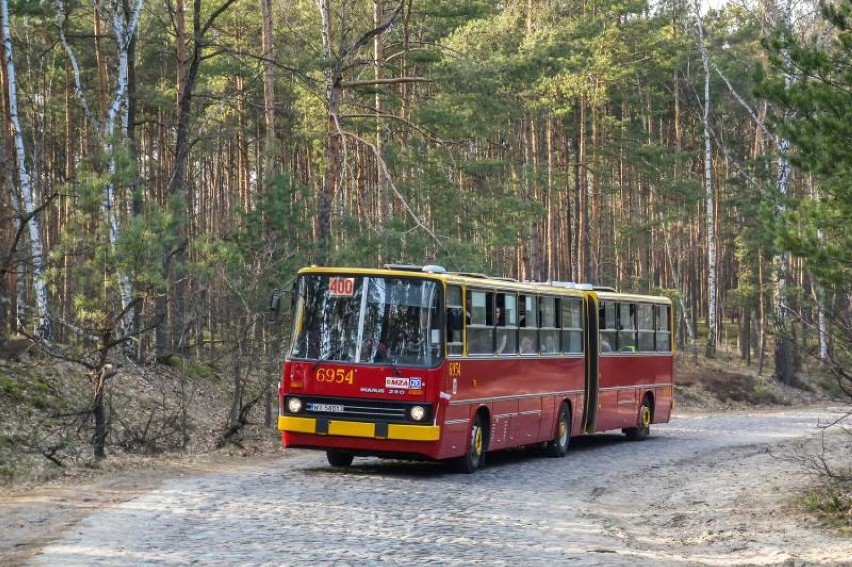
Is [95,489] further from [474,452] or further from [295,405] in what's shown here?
[474,452]

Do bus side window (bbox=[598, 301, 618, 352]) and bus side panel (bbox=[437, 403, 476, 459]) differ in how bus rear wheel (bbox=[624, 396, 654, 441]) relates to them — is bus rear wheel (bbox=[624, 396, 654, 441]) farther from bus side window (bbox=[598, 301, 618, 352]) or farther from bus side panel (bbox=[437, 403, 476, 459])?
bus side panel (bbox=[437, 403, 476, 459])

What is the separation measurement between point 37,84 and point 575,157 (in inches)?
1034

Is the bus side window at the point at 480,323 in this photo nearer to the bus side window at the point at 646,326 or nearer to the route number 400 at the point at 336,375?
the route number 400 at the point at 336,375

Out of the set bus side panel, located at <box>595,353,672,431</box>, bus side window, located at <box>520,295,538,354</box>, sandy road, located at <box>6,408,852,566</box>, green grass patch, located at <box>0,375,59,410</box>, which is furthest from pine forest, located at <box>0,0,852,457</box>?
bus side window, located at <box>520,295,538,354</box>

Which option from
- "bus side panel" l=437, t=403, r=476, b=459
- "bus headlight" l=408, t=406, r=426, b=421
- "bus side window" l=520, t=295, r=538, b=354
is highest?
"bus side window" l=520, t=295, r=538, b=354

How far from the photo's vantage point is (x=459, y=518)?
49.3 ft

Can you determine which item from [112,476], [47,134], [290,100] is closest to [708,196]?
[290,100]

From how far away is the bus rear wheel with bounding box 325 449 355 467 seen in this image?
20.9 meters

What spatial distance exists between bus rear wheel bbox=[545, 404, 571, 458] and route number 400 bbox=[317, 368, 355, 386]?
23.2 feet

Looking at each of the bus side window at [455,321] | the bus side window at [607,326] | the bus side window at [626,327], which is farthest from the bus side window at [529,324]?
the bus side window at [626,327]

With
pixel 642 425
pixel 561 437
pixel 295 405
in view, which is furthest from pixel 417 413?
pixel 642 425

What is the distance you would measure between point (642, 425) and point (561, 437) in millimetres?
6020

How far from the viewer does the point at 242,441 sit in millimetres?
24719

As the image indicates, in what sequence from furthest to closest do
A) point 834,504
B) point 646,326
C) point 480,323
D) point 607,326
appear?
point 646,326 < point 607,326 < point 480,323 < point 834,504
